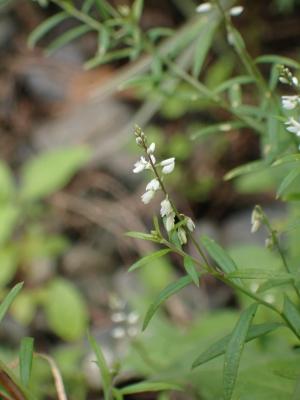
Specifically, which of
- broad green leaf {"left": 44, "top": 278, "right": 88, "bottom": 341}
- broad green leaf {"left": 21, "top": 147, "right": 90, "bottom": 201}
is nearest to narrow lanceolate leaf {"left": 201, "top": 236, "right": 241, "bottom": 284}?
broad green leaf {"left": 44, "top": 278, "right": 88, "bottom": 341}

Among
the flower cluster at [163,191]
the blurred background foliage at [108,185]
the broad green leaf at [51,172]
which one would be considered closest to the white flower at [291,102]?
the flower cluster at [163,191]

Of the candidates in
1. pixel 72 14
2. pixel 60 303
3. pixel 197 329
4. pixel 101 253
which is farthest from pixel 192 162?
pixel 72 14

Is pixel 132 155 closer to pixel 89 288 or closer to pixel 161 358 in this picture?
pixel 89 288

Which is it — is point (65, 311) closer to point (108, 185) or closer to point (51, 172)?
point (51, 172)

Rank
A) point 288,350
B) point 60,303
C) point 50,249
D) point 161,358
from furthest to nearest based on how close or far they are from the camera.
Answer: point 50,249
point 60,303
point 161,358
point 288,350

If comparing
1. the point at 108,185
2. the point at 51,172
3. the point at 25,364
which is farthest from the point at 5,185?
the point at 25,364

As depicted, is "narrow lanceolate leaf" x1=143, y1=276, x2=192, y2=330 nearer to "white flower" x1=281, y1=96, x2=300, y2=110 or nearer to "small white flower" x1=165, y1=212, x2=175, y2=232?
"small white flower" x1=165, y1=212, x2=175, y2=232
